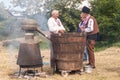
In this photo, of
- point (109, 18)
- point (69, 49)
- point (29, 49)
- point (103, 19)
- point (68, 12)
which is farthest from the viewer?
point (68, 12)

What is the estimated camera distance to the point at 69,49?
8352mm

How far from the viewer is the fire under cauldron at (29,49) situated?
27.0 feet

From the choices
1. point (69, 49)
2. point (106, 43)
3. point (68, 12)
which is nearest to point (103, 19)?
point (106, 43)

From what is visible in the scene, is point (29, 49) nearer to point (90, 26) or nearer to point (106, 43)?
point (90, 26)

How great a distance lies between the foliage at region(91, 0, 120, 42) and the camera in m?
16.9

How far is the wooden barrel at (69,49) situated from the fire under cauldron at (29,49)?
1.74ft

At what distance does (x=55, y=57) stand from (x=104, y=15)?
368 inches

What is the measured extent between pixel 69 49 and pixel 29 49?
1049 millimetres

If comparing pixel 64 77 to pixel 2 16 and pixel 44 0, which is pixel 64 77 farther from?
pixel 2 16

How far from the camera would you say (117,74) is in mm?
8703

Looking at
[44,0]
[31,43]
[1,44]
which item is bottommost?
[1,44]

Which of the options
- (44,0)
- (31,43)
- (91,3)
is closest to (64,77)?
(31,43)

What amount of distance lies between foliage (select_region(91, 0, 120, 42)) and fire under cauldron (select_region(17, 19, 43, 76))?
29.4ft

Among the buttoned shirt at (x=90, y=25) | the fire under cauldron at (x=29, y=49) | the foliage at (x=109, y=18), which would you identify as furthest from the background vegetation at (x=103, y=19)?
the fire under cauldron at (x=29, y=49)
